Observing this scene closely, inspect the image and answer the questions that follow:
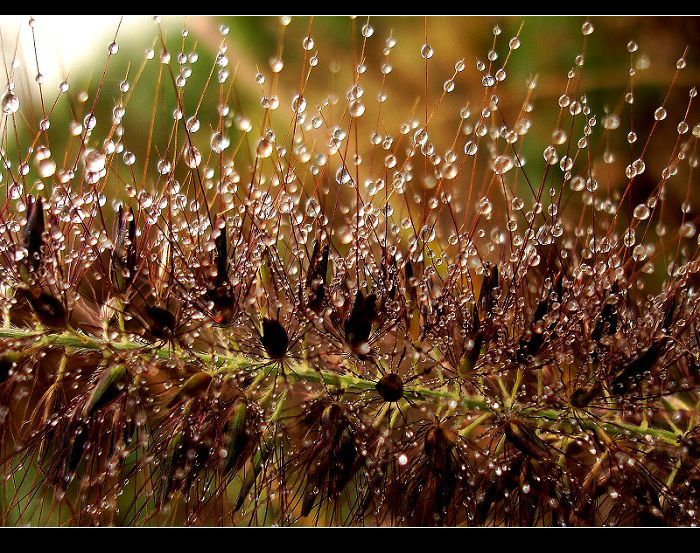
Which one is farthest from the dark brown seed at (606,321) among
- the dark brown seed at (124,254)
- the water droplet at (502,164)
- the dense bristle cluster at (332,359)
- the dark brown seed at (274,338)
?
the dark brown seed at (124,254)

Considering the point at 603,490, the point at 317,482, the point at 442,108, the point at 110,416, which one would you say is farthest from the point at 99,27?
the point at 603,490

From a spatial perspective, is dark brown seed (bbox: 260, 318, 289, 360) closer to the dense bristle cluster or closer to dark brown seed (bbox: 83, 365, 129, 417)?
the dense bristle cluster

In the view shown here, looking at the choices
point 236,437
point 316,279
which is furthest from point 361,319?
point 236,437

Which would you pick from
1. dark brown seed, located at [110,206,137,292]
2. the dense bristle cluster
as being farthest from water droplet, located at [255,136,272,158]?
dark brown seed, located at [110,206,137,292]

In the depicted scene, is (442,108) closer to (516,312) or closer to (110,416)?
(516,312)

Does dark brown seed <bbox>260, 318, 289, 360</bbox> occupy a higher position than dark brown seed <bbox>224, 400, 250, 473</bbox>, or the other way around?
dark brown seed <bbox>260, 318, 289, 360</bbox>
